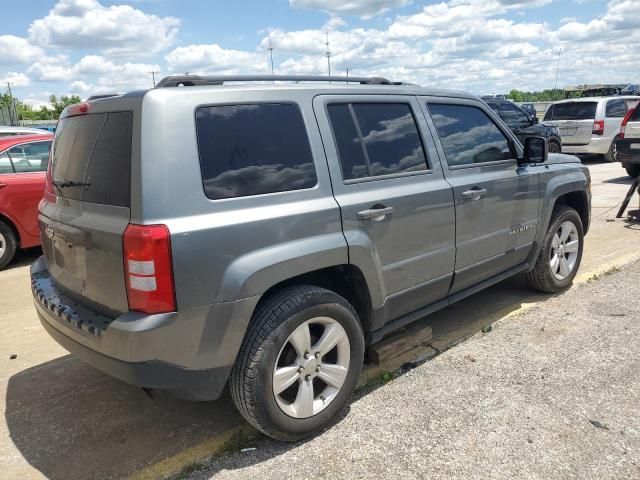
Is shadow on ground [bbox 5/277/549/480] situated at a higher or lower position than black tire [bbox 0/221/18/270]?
lower

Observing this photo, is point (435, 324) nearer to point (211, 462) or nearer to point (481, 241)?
point (481, 241)

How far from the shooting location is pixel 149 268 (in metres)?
2.33

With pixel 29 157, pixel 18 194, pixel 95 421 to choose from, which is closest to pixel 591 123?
pixel 29 157

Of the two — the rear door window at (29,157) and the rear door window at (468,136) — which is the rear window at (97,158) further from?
the rear door window at (29,157)

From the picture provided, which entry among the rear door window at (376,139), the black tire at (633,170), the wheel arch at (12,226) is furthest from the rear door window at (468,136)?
the black tire at (633,170)

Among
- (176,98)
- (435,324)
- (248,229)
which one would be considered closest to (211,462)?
(248,229)

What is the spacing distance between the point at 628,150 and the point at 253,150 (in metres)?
9.47

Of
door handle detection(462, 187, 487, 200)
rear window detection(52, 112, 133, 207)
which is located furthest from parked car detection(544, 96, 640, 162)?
rear window detection(52, 112, 133, 207)

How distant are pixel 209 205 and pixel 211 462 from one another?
4.40 ft

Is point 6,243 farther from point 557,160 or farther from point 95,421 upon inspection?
point 557,160

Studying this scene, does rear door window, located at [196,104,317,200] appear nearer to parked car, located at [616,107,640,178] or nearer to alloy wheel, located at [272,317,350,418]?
alloy wheel, located at [272,317,350,418]

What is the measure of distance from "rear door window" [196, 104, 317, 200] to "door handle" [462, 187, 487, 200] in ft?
4.32

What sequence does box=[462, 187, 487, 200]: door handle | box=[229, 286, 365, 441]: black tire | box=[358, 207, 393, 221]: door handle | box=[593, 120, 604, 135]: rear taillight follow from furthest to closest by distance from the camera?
box=[593, 120, 604, 135]: rear taillight, box=[462, 187, 487, 200]: door handle, box=[358, 207, 393, 221]: door handle, box=[229, 286, 365, 441]: black tire

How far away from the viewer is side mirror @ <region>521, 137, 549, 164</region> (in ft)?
14.0
